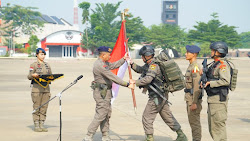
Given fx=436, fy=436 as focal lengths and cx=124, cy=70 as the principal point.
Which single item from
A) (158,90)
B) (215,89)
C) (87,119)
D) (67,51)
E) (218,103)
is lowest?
(87,119)

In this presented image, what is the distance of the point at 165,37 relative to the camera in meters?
94.2

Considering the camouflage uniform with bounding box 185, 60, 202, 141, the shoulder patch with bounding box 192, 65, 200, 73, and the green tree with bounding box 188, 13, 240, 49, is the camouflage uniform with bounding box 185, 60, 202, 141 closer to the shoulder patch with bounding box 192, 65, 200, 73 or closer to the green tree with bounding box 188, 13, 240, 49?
the shoulder patch with bounding box 192, 65, 200, 73

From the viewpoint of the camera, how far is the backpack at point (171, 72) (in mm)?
7918

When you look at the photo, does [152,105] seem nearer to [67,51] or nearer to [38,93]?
[38,93]

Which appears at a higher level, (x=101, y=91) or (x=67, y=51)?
(x=67, y=51)

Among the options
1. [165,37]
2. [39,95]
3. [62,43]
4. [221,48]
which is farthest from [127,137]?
[165,37]

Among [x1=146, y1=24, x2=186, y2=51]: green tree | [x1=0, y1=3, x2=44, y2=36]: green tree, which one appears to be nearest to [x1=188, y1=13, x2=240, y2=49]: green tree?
[x1=146, y1=24, x2=186, y2=51]: green tree

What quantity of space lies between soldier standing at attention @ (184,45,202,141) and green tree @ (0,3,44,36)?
10117 cm

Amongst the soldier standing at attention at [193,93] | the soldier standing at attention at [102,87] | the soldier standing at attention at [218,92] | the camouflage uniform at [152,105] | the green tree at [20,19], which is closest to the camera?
the soldier standing at attention at [218,92]

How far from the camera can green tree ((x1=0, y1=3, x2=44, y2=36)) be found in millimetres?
107188

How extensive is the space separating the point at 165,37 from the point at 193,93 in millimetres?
86925

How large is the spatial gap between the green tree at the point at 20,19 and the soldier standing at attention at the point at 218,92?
102 m

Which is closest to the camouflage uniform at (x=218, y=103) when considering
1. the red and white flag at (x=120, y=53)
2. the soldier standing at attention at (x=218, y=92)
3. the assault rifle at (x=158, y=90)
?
the soldier standing at attention at (x=218, y=92)

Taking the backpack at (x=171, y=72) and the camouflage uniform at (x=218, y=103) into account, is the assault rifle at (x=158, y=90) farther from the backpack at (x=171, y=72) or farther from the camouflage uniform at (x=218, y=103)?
the camouflage uniform at (x=218, y=103)
